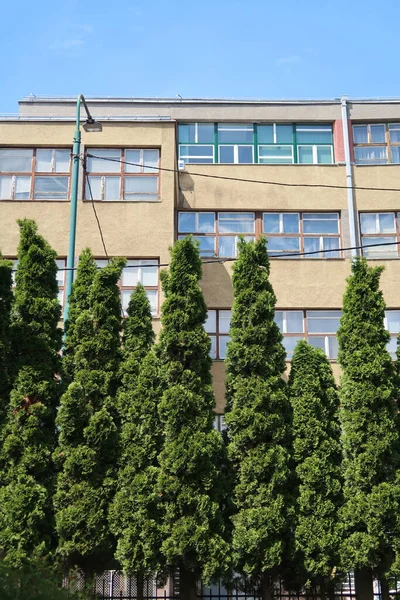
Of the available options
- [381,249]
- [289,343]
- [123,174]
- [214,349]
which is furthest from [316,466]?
[123,174]

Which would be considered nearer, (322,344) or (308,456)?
(308,456)

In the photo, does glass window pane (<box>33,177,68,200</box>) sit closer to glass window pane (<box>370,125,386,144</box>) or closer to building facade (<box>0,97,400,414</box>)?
building facade (<box>0,97,400,414</box>)

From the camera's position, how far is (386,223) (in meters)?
24.3

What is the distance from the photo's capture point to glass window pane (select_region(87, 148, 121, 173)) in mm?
23875

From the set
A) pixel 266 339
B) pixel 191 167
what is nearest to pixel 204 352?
pixel 266 339

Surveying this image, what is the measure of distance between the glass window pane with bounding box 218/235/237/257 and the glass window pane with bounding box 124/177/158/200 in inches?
93.4

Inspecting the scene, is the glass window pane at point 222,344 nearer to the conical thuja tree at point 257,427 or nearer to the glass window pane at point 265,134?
the conical thuja tree at point 257,427

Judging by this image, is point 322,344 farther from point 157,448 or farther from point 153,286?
point 157,448

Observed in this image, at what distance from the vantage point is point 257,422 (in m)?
16.6

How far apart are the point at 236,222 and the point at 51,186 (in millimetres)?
5605

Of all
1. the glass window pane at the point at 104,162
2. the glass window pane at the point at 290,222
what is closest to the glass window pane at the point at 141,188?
the glass window pane at the point at 104,162

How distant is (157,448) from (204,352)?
226 cm

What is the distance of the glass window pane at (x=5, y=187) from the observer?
77.3 ft

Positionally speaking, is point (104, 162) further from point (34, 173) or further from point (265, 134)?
point (265, 134)
